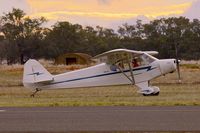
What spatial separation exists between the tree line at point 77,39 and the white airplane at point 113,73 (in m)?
67.7

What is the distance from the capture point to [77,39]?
10931cm

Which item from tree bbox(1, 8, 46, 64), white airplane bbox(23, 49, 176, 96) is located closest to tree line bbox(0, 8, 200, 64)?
tree bbox(1, 8, 46, 64)

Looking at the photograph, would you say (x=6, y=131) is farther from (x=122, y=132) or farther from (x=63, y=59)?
(x=63, y=59)

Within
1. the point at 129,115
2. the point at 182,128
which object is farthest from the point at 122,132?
the point at 129,115

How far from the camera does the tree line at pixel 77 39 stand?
101812 mm

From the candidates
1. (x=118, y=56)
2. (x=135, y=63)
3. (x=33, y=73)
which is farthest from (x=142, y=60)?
(x=33, y=73)

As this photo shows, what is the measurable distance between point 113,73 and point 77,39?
79.3 m

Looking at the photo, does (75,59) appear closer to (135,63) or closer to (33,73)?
(33,73)

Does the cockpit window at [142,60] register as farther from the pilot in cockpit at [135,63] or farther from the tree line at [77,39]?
the tree line at [77,39]

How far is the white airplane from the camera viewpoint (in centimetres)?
2973

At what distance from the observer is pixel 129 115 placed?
631 inches

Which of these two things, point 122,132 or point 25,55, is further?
point 25,55

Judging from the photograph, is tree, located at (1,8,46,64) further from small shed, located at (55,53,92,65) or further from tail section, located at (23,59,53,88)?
tail section, located at (23,59,53,88)

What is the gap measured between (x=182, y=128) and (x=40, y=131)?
127 inches
